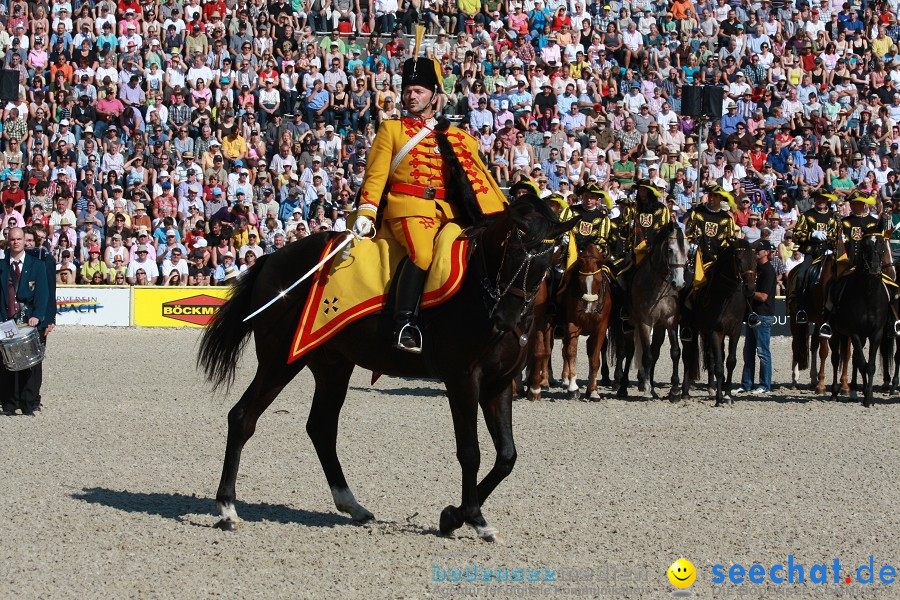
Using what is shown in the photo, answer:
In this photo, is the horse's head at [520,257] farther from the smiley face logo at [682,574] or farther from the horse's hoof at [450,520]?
the smiley face logo at [682,574]

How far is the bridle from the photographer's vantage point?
25.1ft

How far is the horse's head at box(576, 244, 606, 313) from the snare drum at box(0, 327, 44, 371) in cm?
619

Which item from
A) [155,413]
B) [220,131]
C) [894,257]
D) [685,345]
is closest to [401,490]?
[155,413]

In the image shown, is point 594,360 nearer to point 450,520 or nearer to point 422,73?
point 422,73

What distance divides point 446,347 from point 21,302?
7028mm

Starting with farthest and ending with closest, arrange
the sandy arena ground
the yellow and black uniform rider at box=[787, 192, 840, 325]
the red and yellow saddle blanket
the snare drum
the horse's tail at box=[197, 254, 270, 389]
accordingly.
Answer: the yellow and black uniform rider at box=[787, 192, 840, 325] → the snare drum → the horse's tail at box=[197, 254, 270, 389] → the red and yellow saddle blanket → the sandy arena ground

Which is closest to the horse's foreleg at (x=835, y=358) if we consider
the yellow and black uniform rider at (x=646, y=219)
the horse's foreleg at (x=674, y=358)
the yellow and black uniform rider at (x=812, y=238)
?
the yellow and black uniform rider at (x=812, y=238)

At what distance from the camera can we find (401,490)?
9.48 metres

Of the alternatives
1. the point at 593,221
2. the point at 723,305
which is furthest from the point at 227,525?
the point at 723,305

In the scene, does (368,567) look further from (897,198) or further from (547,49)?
(547,49)

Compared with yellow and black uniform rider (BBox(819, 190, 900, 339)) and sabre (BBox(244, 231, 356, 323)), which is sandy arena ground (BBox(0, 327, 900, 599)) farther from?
yellow and black uniform rider (BBox(819, 190, 900, 339))

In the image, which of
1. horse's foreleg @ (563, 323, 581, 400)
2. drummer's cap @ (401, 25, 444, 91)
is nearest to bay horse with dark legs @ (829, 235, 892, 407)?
horse's foreleg @ (563, 323, 581, 400)

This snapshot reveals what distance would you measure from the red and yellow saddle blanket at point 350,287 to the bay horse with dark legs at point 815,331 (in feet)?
31.0

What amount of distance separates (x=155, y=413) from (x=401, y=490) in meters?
4.85
